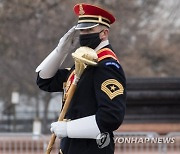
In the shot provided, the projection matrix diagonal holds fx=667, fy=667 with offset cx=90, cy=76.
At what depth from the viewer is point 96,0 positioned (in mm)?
24031

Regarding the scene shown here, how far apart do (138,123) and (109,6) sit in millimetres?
11774

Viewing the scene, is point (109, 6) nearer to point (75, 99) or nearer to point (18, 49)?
point (18, 49)

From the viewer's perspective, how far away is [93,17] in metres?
4.81

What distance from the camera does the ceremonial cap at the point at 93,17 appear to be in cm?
480

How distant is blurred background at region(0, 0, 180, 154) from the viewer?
45.4 feet

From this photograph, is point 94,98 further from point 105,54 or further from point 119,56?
point 119,56

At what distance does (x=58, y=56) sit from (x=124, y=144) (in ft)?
17.1

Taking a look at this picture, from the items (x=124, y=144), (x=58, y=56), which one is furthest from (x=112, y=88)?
(x=124, y=144)

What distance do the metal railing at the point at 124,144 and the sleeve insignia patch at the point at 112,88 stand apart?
424 centimetres

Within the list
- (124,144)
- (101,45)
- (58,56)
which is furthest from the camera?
(124,144)

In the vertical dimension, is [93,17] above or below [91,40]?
above

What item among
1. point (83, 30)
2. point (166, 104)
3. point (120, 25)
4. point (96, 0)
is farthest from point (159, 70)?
point (83, 30)

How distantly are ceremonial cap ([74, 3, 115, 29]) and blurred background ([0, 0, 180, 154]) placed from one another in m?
4.96

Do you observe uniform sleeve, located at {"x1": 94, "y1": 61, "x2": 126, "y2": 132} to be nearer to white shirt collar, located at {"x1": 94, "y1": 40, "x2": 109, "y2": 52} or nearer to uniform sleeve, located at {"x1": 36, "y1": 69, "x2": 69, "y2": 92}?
white shirt collar, located at {"x1": 94, "y1": 40, "x2": 109, "y2": 52}
